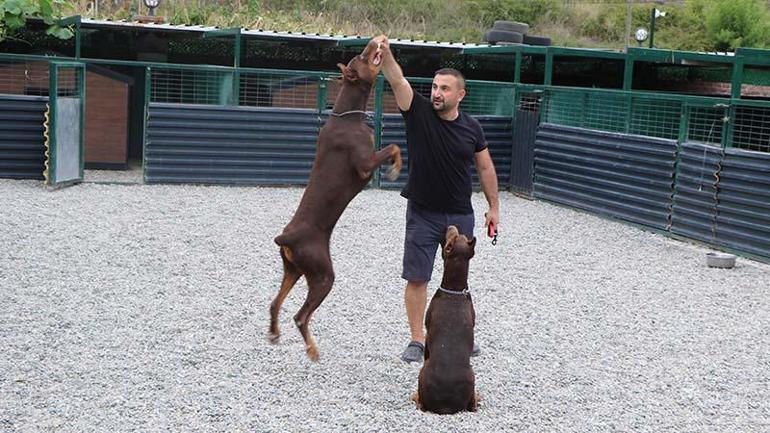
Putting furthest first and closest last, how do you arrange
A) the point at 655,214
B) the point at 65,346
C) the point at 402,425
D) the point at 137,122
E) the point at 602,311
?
the point at 137,122, the point at 655,214, the point at 602,311, the point at 65,346, the point at 402,425

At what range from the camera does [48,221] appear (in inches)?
493

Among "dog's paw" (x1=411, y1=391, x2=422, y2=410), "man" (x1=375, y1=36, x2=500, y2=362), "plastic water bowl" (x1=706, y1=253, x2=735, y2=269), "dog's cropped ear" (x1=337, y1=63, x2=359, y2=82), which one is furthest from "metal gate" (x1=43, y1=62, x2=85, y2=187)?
"dog's paw" (x1=411, y1=391, x2=422, y2=410)

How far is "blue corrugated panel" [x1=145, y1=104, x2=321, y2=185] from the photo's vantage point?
16.5 m

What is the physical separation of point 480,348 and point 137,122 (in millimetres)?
13518

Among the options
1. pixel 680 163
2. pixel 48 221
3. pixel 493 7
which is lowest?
pixel 48 221

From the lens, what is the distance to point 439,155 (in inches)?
261

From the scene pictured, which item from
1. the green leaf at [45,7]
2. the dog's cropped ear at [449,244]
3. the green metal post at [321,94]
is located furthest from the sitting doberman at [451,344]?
the green leaf at [45,7]

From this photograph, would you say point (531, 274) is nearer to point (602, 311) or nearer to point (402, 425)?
point (602, 311)

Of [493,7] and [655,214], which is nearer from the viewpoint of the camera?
[655,214]

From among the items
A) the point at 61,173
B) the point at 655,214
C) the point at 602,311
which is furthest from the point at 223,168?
the point at 602,311

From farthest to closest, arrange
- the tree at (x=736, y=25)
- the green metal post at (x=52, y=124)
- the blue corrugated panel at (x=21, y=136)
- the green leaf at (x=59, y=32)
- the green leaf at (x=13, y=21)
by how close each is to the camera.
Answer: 1. the tree at (x=736, y=25)
2. the green leaf at (x=59, y=32)
3. the green leaf at (x=13, y=21)
4. the blue corrugated panel at (x=21, y=136)
5. the green metal post at (x=52, y=124)

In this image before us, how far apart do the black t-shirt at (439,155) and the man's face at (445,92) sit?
11cm

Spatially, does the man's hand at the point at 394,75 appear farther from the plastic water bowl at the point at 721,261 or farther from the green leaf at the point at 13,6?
the green leaf at the point at 13,6

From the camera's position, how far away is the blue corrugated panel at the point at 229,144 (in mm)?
16516
